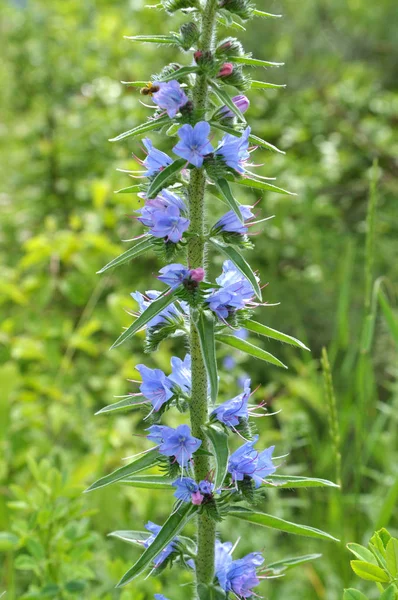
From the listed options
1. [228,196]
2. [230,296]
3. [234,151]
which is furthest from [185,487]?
[234,151]

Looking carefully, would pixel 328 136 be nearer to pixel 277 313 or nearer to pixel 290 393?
pixel 277 313

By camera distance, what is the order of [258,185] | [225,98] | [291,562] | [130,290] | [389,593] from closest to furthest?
[389,593] < [225,98] < [258,185] < [291,562] < [130,290]

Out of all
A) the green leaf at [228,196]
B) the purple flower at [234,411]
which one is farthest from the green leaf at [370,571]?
the green leaf at [228,196]

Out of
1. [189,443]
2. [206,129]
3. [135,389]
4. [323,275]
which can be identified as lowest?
[135,389]

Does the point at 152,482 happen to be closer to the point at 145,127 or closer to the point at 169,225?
the point at 169,225

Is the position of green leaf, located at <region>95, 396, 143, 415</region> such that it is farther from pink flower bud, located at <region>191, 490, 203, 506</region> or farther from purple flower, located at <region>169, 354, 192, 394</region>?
pink flower bud, located at <region>191, 490, 203, 506</region>

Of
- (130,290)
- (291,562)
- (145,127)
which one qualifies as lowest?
(130,290)

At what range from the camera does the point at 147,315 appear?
1492 mm

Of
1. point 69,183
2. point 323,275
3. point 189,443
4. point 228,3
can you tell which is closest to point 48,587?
point 189,443

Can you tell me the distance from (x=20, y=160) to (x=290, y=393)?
9.94ft

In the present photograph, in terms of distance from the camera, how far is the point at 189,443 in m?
1.57

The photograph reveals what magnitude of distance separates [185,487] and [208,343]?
1.21 ft

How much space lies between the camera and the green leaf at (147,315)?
1473mm

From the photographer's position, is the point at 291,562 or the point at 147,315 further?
the point at 291,562
